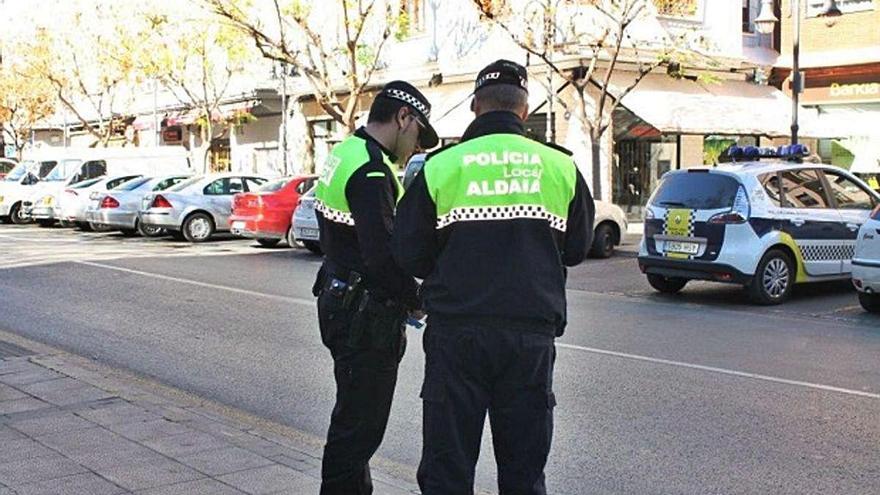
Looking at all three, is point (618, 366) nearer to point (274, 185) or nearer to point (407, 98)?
point (407, 98)

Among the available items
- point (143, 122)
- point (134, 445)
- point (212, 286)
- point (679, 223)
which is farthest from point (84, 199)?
point (134, 445)

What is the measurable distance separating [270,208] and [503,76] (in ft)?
54.4

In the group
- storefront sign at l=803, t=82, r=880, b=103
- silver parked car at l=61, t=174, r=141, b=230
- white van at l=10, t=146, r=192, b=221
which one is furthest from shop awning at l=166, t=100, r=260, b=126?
storefront sign at l=803, t=82, r=880, b=103

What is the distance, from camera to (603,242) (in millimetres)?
18422

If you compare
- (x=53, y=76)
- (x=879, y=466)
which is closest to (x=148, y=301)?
(x=879, y=466)

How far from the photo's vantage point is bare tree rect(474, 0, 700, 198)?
73.4 feet

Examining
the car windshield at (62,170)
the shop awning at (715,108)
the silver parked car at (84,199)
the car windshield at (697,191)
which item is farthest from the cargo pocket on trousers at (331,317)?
the car windshield at (62,170)

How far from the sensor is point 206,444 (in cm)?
582

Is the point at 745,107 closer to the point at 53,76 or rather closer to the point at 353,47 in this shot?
the point at 353,47

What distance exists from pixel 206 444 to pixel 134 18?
33.4 metres

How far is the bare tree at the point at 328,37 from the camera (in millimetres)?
25000

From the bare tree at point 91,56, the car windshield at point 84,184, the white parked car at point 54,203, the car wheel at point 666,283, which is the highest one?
the bare tree at point 91,56

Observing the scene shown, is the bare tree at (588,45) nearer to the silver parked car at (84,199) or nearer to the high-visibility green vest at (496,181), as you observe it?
the silver parked car at (84,199)

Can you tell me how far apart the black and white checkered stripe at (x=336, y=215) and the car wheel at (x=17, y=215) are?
1124 inches
